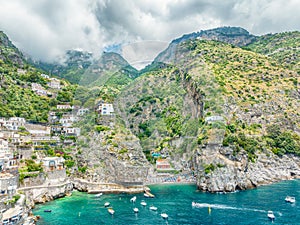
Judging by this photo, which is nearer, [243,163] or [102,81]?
[243,163]

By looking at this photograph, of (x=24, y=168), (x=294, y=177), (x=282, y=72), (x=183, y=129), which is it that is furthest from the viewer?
(x=282, y=72)

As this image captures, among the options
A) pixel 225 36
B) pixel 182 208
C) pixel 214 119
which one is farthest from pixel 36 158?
pixel 225 36

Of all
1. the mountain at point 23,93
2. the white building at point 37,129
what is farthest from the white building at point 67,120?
the white building at point 37,129

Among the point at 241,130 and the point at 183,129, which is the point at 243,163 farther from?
the point at 183,129

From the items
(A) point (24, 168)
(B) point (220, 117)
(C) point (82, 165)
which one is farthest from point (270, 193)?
(A) point (24, 168)

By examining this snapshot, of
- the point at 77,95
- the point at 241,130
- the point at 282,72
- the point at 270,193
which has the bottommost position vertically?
the point at 270,193
